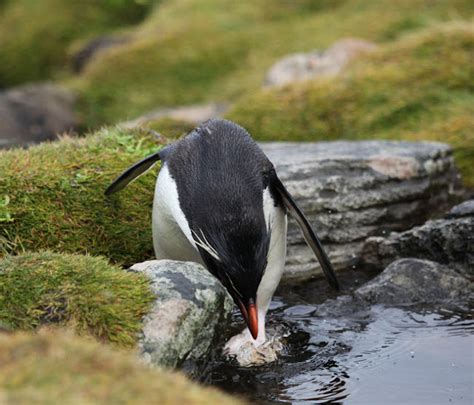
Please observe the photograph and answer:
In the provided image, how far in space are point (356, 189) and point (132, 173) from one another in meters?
1.83

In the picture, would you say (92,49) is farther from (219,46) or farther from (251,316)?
(251,316)

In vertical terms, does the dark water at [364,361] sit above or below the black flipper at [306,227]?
below

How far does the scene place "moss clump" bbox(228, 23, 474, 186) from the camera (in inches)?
353

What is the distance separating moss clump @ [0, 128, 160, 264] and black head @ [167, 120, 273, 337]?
31.4 inches

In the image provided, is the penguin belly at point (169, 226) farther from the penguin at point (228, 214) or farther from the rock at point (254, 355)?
the rock at point (254, 355)

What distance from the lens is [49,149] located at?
20.1 feet

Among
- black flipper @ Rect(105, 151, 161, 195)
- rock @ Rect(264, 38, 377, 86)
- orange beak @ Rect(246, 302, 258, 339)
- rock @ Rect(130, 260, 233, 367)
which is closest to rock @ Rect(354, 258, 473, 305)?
orange beak @ Rect(246, 302, 258, 339)

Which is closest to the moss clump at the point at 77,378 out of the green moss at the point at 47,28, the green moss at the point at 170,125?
the green moss at the point at 170,125

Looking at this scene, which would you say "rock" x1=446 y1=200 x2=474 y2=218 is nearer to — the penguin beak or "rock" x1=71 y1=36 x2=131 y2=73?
the penguin beak

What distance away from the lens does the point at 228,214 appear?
14.9ft

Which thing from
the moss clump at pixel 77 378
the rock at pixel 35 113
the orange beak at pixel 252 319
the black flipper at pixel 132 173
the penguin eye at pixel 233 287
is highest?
the moss clump at pixel 77 378

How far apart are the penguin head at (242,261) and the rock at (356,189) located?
1.82m

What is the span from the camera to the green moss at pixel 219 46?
506 inches

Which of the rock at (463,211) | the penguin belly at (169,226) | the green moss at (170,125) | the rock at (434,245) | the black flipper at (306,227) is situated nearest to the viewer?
the penguin belly at (169,226)
